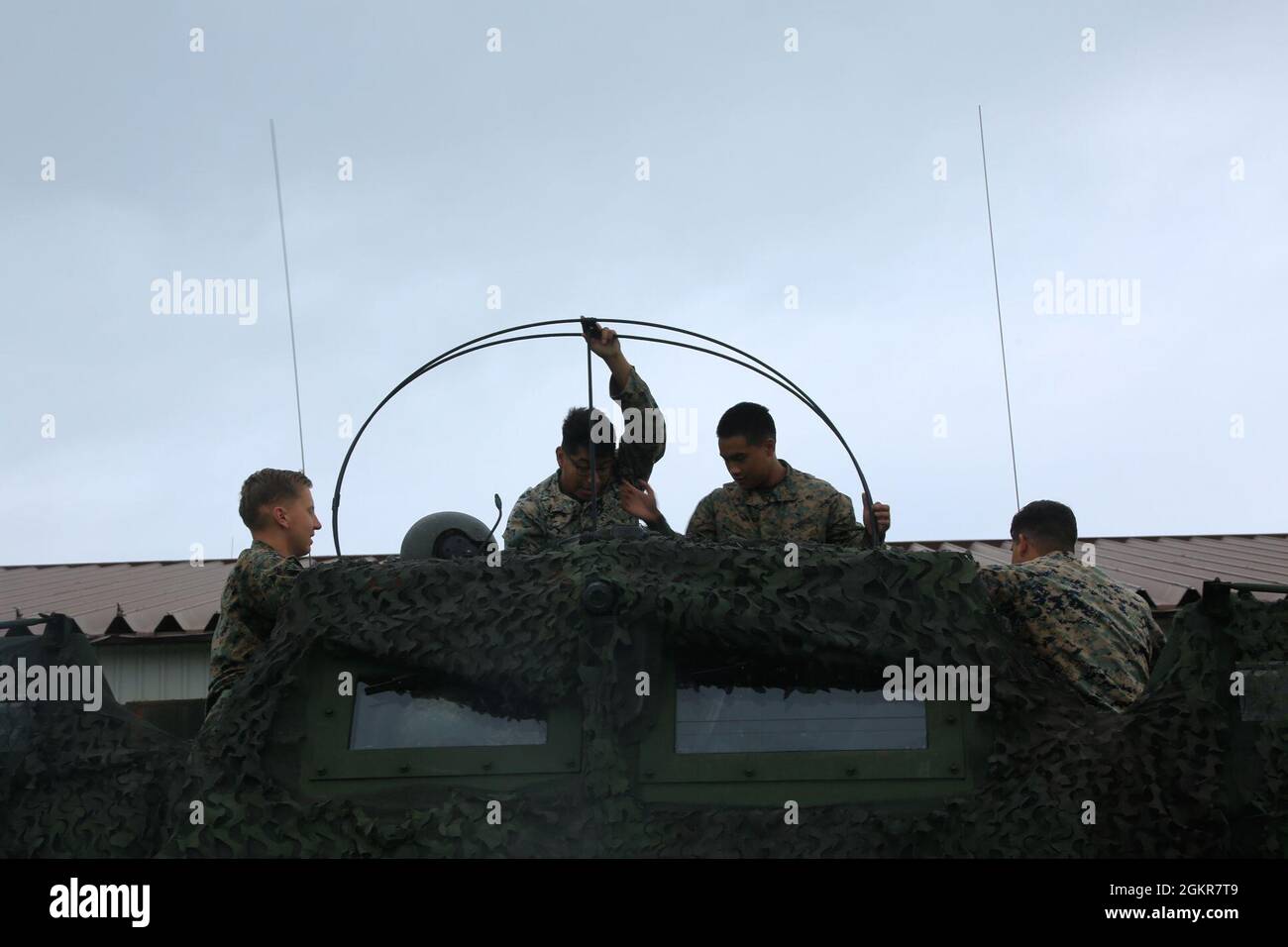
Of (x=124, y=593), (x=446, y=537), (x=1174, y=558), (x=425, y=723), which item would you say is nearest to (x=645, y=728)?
(x=425, y=723)

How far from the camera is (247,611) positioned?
4707 millimetres

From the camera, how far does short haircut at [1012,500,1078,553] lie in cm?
514

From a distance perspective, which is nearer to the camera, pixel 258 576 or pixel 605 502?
pixel 258 576

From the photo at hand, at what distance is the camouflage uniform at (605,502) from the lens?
5.37 m

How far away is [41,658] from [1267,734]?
142 inches

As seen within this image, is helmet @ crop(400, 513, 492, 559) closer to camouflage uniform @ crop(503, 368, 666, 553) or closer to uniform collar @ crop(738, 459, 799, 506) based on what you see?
camouflage uniform @ crop(503, 368, 666, 553)

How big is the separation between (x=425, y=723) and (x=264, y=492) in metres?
1.26

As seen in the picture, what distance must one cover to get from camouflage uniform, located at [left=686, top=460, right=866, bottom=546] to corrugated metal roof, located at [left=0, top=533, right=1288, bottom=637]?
17.9 ft

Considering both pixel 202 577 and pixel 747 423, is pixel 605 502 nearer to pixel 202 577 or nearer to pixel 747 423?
pixel 747 423

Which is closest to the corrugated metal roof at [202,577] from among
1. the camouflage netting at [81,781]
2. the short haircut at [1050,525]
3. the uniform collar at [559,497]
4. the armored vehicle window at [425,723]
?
the uniform collar at [559,497]
